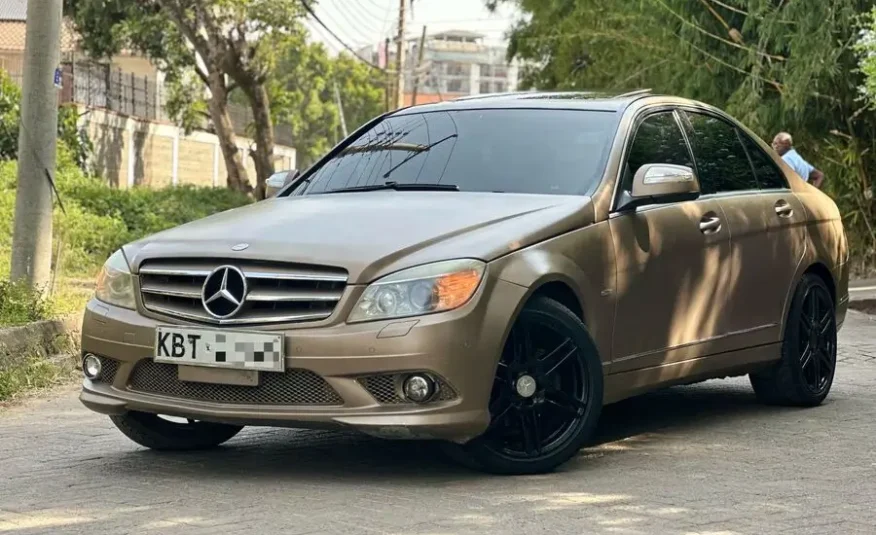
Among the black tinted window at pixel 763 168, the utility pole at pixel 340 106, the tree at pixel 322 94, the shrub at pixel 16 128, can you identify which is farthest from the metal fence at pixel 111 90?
the tree at pixel 322 94

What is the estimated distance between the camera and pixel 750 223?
7703 mm

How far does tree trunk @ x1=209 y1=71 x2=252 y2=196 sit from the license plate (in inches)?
1167

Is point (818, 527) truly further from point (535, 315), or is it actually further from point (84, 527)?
point (84, 527)

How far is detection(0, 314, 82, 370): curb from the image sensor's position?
922 cm

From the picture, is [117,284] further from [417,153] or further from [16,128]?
[16,128]

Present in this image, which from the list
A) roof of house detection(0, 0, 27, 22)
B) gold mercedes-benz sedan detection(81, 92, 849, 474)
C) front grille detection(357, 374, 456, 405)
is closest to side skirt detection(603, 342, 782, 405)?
gold mercedes-benz sedan detection(81, 92, 849, 474)

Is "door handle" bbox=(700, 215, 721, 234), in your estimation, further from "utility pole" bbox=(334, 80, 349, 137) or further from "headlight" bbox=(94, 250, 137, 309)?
"utility pole" bbox=(334, 80, 349, 137)

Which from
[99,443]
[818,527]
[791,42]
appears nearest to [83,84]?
[791,42]

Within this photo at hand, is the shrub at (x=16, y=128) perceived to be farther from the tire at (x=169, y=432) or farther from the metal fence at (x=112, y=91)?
the tire at (x=169, y=432)

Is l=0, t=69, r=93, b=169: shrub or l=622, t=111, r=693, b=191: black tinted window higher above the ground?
l=622, t=111, r=693, b=191: black tinted window

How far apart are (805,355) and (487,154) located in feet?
7.58

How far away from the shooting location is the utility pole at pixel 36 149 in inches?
426

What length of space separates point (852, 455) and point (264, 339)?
108 inches

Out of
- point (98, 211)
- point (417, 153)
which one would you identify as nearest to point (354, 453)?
point (417, 153)
